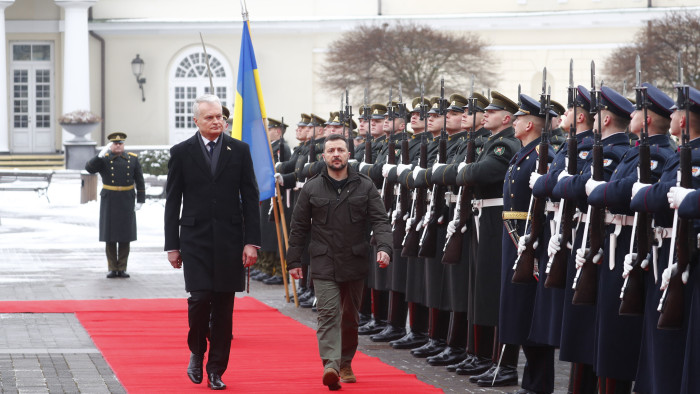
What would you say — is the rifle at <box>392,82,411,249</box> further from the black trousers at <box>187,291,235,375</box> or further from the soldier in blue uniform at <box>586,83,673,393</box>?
the soldier in blue uniform at <box>586,83,673,393</box>

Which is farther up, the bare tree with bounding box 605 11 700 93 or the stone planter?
the bare tree with bounding box 605 11 700 93

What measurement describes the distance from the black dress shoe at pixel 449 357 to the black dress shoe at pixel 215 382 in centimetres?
180

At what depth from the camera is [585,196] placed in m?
6.74

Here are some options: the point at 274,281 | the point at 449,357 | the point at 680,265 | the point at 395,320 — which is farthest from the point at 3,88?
the point at 680,265

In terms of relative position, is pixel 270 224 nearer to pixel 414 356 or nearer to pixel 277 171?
pixel 277 171

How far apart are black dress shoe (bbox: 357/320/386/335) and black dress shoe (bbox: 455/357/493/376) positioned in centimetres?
208

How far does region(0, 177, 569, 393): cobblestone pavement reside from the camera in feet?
27.7

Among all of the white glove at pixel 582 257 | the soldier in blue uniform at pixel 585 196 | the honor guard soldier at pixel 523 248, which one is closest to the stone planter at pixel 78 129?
the honor guard soldier at pixel 523 248

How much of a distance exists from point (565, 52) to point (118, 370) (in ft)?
112

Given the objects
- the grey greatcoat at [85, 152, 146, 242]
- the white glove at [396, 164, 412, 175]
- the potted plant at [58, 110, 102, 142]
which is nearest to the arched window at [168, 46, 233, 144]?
the potted plant at [58, 110, 102, 142]

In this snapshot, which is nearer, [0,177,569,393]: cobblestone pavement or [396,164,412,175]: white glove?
[0,177,569,393]: cobblestone pavement

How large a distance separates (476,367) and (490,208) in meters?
1.07

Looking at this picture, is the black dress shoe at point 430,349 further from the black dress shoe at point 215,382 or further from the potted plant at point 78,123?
the potted plant at point 78,123

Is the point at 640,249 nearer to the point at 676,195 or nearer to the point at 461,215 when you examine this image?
the point at 676,195
